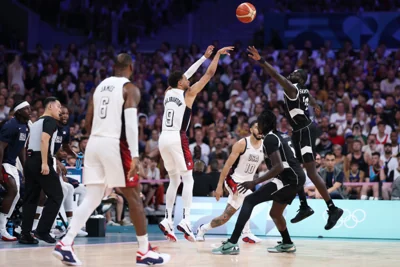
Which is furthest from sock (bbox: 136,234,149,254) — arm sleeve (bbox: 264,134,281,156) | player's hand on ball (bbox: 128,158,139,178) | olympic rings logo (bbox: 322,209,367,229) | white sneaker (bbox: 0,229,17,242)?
olympic rings logo (bbox: 322,209,367,229)

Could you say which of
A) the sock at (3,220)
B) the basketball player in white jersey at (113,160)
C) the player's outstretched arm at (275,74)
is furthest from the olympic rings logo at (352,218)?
the basketball player in white jersey at (113,160)

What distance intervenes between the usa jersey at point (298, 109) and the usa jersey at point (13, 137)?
4.66 m

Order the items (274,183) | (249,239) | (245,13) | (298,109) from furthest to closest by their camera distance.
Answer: (249,239) → (245,13) → (298,109) → (274,183)

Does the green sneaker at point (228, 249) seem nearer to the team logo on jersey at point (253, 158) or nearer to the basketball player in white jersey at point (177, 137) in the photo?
the basketball player in white jersey at point (177, 137)

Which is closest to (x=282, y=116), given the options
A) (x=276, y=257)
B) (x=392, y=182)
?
(x=392, y=182)

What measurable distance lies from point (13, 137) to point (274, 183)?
4899mm

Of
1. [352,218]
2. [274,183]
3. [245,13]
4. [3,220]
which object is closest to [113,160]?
[274,183]

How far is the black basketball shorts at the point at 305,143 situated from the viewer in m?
11.5

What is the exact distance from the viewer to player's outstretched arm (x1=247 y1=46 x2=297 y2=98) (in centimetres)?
1073

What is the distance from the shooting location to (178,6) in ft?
87.7

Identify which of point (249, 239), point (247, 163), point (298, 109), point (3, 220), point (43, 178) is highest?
point (298, 109)

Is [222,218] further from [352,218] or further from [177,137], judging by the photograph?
[352,218]

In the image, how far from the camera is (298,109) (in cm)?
1144

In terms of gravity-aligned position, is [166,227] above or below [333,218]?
below
